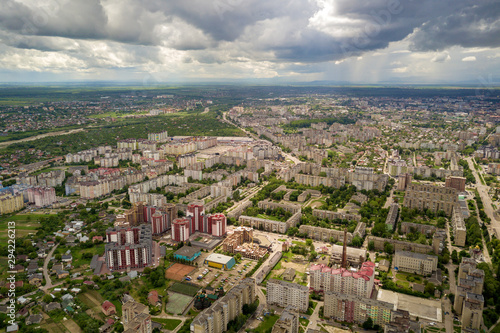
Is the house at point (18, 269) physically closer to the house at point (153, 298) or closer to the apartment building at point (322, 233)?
the house at point (153, 298)

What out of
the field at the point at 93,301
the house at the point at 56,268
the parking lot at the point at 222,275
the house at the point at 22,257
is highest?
the house at the point at 22,257

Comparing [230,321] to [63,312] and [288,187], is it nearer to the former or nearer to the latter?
[63,312]

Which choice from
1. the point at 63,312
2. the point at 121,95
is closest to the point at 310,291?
the point at 63,312

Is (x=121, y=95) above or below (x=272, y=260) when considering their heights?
above

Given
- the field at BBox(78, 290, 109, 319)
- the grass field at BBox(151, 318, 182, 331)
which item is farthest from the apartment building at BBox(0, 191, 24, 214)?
the grass field at BBox(151, 318, 182, 331)

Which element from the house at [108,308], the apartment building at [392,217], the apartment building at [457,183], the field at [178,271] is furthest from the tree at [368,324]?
the apartment building at [457,183]

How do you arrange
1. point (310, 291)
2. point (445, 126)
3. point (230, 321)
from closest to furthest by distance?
1. point (230, 321)
2. point (310, 291)
3. point (445, 126)

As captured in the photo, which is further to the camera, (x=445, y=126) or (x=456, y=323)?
(x=445, y=126)
